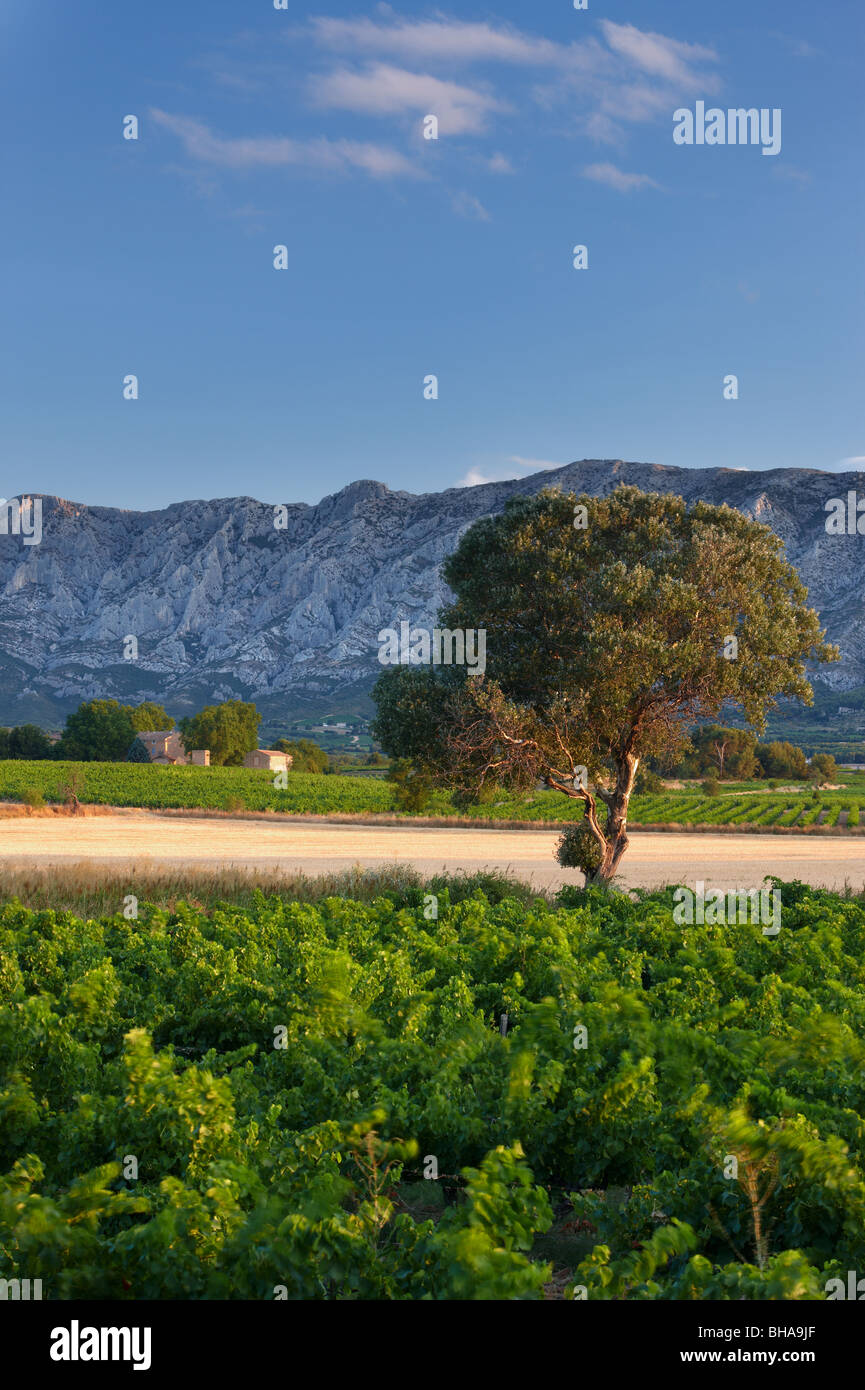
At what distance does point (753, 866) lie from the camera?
1796 inches

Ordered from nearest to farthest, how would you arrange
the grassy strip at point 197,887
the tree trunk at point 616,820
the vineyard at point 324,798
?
the grassy strip at point 197,887 → the tree trunk at point 616,820 → the vineyard at point 324,798

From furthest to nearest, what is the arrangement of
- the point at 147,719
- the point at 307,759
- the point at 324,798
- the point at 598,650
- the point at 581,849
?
the point at 147,719, the point at 307,759, the point at 324,798, the point at 581,849, the point at 598,650

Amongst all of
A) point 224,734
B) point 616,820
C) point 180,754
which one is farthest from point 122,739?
point 616,820

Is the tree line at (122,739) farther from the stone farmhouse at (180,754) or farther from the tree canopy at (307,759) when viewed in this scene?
the stone farmhouse at (180,754)

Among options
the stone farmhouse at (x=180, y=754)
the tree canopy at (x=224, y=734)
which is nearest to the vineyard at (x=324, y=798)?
the stone farmhouse at (x=180, y=754)

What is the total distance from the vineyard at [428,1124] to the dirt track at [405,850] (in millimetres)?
21161

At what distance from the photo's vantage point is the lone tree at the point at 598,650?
78.4 feet

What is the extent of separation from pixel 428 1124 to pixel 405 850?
43.5m

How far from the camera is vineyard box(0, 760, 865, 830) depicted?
3187 inches

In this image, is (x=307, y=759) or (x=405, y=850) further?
(x=307, y=759)

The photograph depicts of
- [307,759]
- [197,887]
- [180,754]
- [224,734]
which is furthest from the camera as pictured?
[180,754]

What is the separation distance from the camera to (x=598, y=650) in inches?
903

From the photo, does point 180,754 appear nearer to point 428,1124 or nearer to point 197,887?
point 197,887
